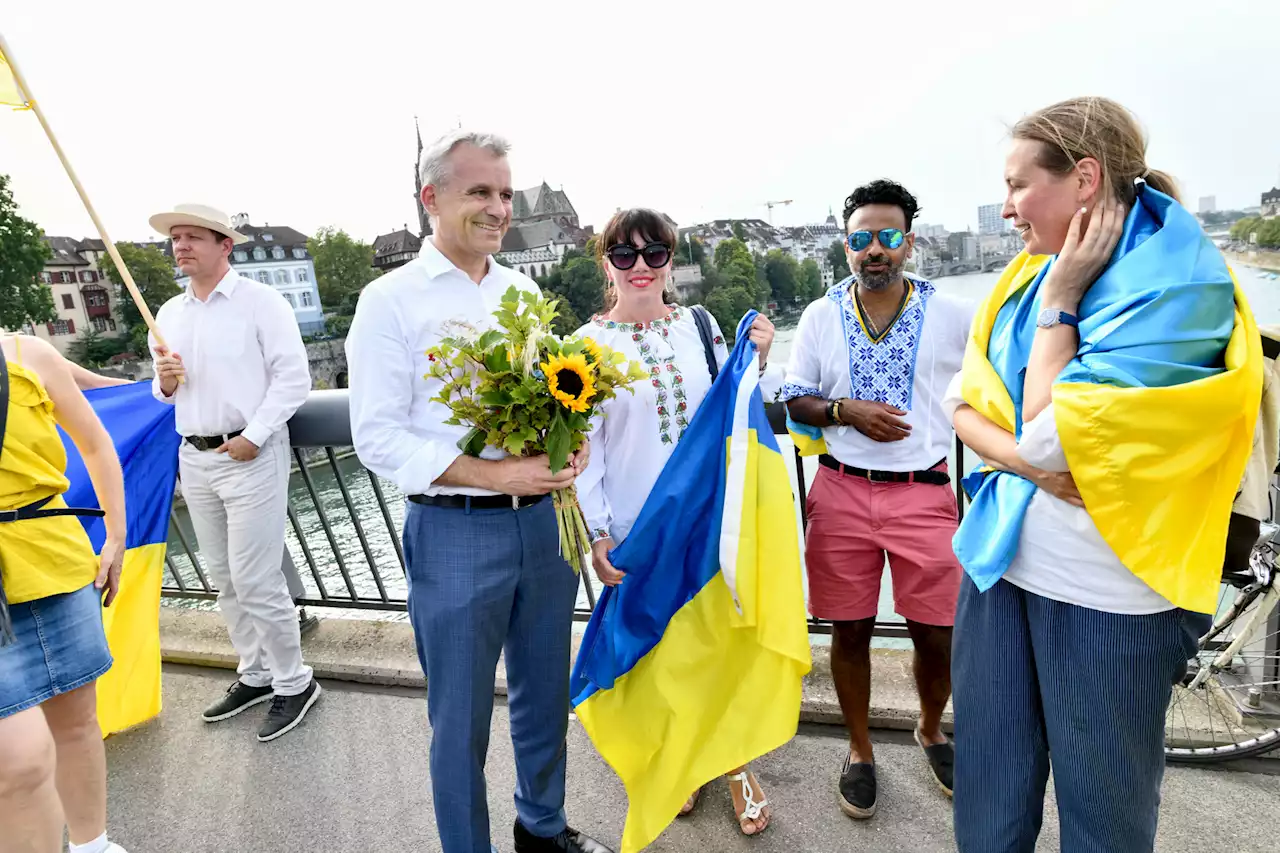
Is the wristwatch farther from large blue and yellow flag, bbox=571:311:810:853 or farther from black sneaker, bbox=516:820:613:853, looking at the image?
black sneaker, bbox=516:820:613:853

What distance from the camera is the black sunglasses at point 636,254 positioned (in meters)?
2.31

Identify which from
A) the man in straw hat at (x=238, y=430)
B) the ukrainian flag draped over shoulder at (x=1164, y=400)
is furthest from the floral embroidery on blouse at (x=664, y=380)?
the man in straw hat at (x=238, y=430)

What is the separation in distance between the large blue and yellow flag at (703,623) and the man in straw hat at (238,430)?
5.33 feet

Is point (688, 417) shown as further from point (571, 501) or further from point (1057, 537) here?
point (1057, 537)

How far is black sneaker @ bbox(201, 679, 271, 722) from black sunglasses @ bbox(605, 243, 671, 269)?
2733 millimetres

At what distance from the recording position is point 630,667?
246 centimetres

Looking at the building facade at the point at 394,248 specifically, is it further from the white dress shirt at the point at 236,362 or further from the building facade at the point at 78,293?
the white dress shirt at the point at 236,362

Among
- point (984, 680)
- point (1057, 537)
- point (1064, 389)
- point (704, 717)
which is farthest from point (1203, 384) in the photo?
point (704, 717)

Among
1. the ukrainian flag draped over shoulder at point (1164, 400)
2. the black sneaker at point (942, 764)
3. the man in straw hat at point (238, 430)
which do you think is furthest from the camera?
the man in straw hat at point (238, 430)

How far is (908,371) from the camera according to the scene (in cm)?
251

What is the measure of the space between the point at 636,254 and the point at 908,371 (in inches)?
39.7

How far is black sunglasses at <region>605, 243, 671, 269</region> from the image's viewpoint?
231cm

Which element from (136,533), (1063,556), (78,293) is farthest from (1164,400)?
(78,293)

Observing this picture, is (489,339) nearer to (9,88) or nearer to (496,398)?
(496,398)
